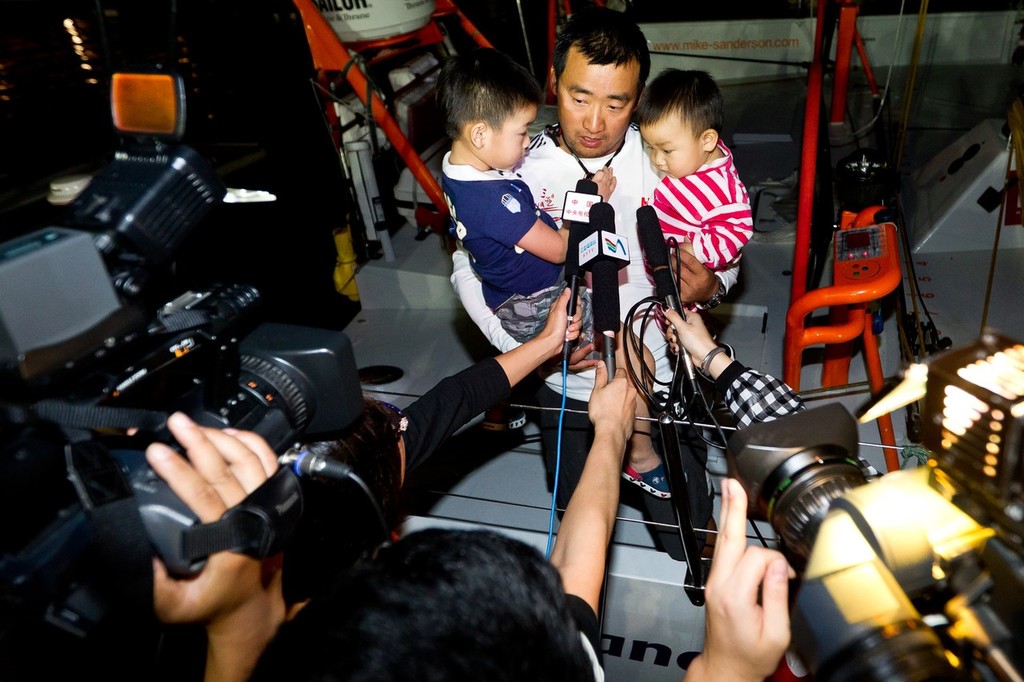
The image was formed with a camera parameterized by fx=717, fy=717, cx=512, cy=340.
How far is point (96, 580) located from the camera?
77cm

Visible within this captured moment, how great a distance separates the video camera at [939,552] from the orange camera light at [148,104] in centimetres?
90

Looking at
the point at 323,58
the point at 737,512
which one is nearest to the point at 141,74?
the point at 737,512

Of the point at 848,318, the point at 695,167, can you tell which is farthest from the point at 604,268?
the point at 848,318

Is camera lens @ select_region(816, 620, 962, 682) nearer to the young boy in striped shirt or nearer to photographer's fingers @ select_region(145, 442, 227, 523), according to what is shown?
photographer's fingers @ select_region(145, 442, 227, 523)

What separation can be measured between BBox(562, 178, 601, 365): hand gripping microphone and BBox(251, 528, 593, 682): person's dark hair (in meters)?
0.66

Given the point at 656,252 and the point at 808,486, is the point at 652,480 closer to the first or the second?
the point at 656,252

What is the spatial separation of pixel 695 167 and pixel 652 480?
0.81m

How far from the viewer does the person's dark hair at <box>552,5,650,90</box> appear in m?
1.63

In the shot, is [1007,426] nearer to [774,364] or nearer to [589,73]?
[589,73]

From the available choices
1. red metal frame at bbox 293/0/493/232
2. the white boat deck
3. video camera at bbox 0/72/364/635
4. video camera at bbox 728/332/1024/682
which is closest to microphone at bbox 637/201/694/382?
video camera at bbox 728/332/1024/682

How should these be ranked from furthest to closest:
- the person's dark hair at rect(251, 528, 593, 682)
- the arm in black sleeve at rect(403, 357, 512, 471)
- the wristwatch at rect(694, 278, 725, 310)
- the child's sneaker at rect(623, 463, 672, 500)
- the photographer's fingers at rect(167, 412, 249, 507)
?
1. the child's sneaker at rect(623, 463, 672, 500)
2. the wristwatch at rect(694, 278, 725, 310)
3. the arm in black sleeve at rect(403, 357, 512, 471)
4. the photographer's fingers at rect(167, 412, 249, 507)
5. the person's dark hair at rect(251, 528, 593, 682)

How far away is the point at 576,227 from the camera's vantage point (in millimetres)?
1411

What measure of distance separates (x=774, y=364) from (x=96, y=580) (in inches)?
88.4

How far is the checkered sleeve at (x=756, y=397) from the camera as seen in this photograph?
4.44 feet
